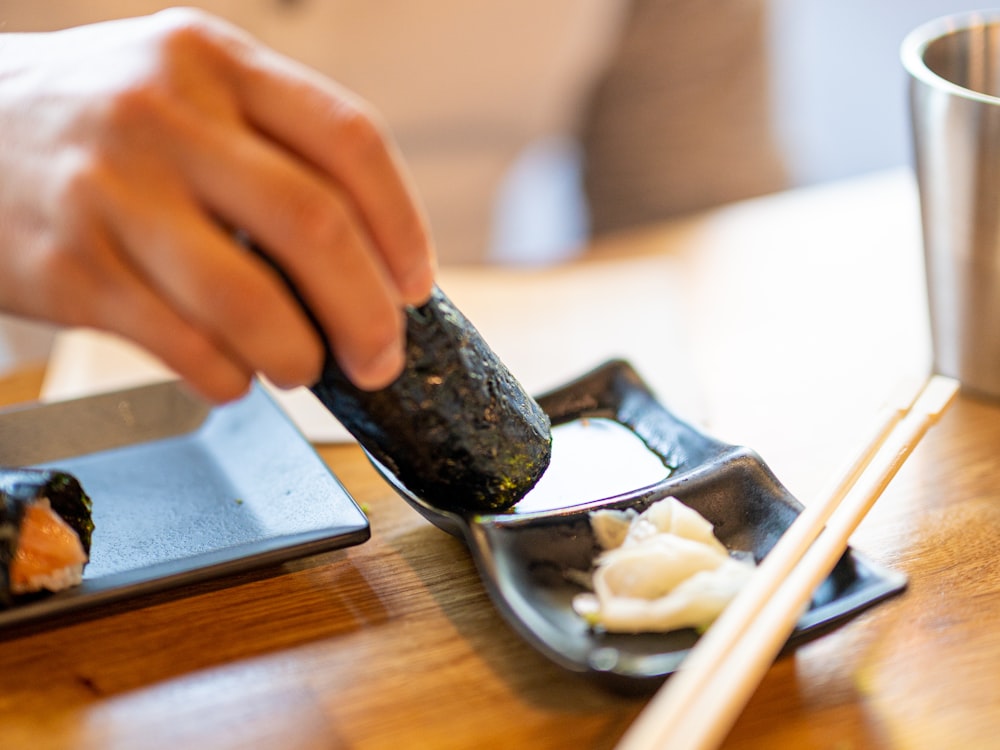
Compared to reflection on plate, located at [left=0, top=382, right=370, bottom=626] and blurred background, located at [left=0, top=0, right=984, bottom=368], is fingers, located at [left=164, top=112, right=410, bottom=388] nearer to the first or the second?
reflection on plate, located at [left=0, top=382, right=370, bottom=626]

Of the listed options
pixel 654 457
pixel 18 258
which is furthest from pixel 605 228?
pixel 18 258

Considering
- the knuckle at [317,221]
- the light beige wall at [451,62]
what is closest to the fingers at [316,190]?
the knuckle at [317,221]

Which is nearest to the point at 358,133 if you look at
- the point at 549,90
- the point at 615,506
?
the point at 615,506

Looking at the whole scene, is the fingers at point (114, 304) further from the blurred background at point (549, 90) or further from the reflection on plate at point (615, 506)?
the blurred background at point (549, 90)

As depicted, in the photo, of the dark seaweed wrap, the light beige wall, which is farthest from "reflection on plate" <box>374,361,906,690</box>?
the light beige wall

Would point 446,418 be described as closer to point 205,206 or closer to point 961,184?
point 205,206
